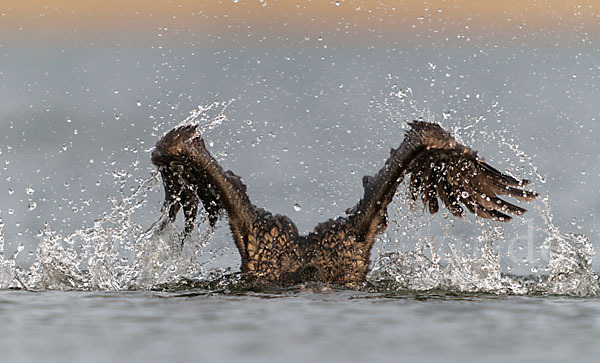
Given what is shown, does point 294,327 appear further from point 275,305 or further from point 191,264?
point 191,264

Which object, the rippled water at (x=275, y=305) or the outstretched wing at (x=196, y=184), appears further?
the outstretched wing at (x=196, y=184)

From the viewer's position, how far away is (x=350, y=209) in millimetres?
8977

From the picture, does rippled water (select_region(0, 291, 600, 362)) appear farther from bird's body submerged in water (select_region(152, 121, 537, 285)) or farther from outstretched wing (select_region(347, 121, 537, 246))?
outstretched wing (select_region(347, 121, 537, 246))

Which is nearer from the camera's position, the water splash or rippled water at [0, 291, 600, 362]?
rippled water at [0, 291, 600, 362]

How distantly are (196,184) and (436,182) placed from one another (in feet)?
8.23

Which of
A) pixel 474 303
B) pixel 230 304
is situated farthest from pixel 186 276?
pixel 474 303

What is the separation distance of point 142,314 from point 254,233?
2615 millimetres

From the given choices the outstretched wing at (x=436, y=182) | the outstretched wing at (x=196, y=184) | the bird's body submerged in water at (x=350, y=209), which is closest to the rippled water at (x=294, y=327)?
the bird's body submerged in water at (x=350, y=209)

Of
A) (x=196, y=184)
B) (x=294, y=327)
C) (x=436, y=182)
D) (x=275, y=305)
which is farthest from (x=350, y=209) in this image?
(x=294, y=327)

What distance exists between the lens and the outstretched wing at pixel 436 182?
8.39 m

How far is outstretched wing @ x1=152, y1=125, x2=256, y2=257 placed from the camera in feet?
27.3

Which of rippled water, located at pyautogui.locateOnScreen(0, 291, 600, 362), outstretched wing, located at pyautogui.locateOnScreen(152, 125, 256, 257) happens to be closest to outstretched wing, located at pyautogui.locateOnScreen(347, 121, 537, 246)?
outstretched wing, located at pyautogui.locateOnScreen(152, 125, 256, 257)

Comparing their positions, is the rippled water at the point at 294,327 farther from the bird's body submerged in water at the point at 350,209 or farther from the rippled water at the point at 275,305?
the bird's body submerged in water at the point at 350,209

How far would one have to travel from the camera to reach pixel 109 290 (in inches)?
302
